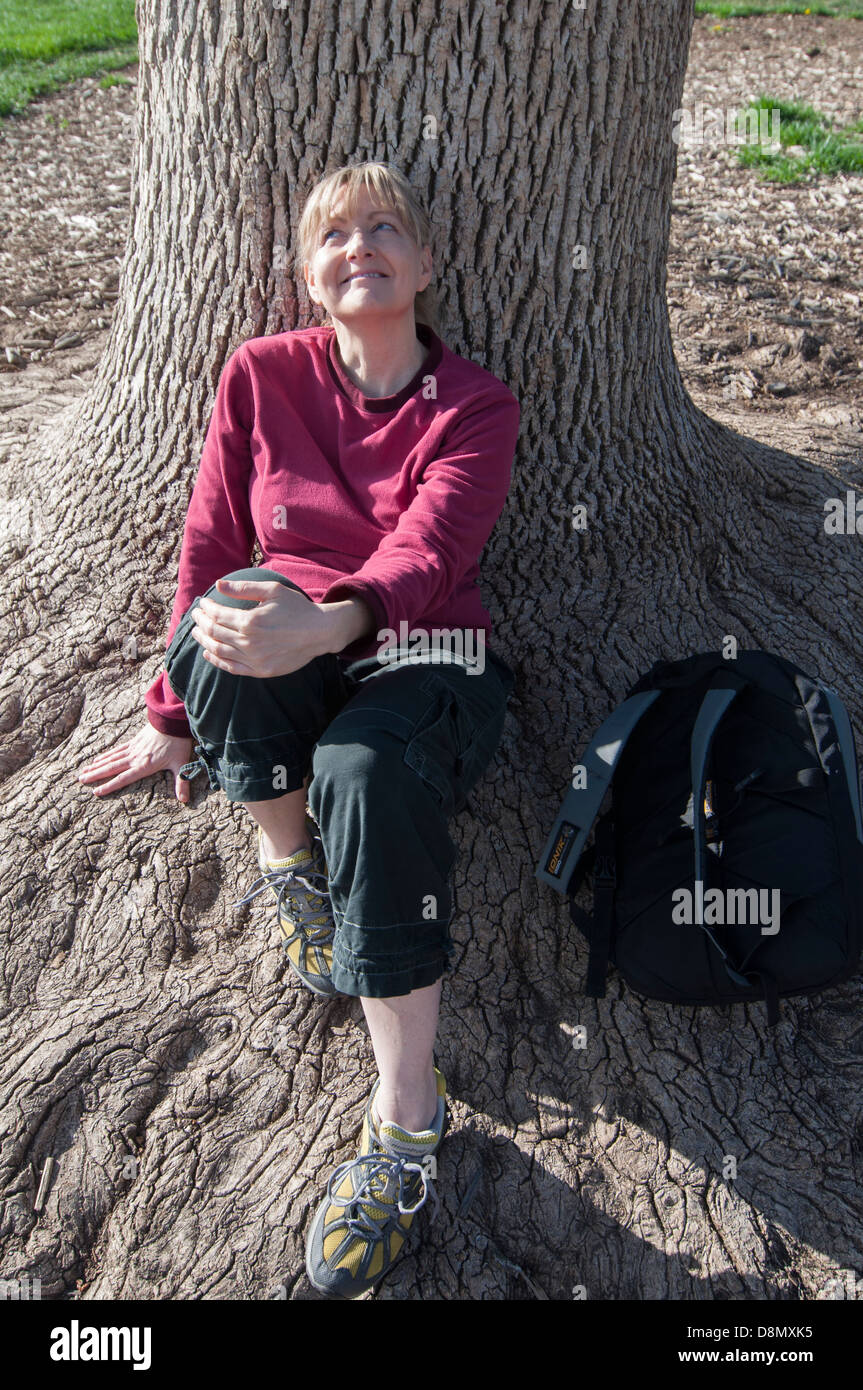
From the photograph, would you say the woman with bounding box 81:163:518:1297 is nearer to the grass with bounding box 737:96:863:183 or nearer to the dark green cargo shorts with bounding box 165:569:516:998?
the dark green cargo shorts with bounding box 165:569:516:998

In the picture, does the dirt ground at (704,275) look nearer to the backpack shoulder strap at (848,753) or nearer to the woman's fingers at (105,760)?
the woman's fingers at (105,760)

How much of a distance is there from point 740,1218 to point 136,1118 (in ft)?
4.31

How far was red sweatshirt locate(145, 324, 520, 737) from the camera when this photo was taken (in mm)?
2361

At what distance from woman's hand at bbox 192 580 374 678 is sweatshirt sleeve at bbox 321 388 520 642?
0.24 feet

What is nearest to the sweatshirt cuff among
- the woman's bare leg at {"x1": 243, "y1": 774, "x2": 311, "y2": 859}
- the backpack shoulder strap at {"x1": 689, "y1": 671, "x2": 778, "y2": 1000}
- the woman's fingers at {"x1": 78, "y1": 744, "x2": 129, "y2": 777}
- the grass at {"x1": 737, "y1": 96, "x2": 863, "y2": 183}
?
the woman's bare leg at {"x1": 243, "y1": 774, "x2": 311, "y2": 859}

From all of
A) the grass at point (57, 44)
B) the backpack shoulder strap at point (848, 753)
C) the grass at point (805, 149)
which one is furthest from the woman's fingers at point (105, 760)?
the grass at point (57, 44)

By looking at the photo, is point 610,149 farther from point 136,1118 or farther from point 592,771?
point 136,1118

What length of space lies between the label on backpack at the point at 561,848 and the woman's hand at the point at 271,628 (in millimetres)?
799

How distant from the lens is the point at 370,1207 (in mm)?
2121

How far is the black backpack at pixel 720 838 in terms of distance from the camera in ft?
7.50

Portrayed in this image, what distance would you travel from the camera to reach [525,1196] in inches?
88.6

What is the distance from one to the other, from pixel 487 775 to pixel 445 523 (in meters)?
0.77

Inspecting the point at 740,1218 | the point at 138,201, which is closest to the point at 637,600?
the point at 740,1218

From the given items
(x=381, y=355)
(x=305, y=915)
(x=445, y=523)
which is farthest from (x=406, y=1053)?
(x=381, y=355)
